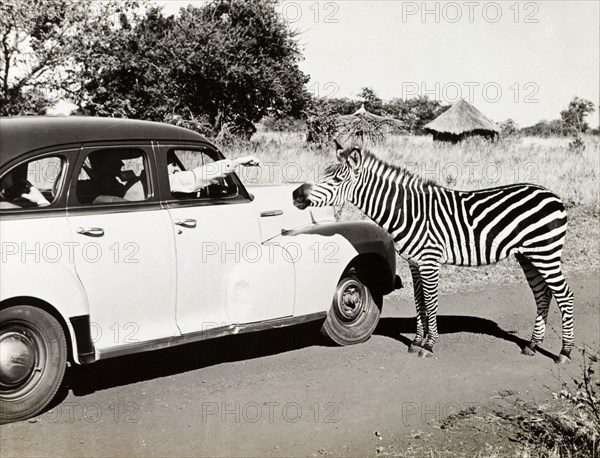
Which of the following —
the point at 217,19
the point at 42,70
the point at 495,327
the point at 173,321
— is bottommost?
the point at 495,327

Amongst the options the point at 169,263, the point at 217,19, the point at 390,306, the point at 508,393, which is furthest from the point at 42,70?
the point at 508,393

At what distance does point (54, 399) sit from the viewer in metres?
5.29

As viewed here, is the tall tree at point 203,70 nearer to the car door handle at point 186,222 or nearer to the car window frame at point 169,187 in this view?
the car window frame at point 169,187

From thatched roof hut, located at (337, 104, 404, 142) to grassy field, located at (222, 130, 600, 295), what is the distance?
479 mm

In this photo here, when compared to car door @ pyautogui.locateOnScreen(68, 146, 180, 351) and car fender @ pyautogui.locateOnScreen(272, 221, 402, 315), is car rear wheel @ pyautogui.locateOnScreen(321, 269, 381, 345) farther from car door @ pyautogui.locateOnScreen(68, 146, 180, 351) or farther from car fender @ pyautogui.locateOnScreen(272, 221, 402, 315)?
car door @ pyautogui.locateOnScreen(68, 146, 180, 351)

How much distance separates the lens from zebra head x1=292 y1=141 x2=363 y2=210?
661 cm

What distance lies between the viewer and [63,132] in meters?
5.09

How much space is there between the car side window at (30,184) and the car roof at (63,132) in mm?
118

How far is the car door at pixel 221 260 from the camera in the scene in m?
5.52

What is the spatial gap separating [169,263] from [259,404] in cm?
125

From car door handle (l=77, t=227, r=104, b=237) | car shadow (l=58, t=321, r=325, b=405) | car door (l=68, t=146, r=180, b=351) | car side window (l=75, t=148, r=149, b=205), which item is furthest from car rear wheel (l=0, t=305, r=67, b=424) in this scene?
car side window (l=75, t=148, r=149, b=205)

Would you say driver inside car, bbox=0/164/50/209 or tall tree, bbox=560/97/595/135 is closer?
driver inside car, bbox=0/164/50/209

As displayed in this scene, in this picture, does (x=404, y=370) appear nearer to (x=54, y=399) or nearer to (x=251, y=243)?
(x=251, y=243)

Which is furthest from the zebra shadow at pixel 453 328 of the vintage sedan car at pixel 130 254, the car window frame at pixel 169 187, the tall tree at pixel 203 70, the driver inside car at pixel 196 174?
the tall tree at pixel 203 70
